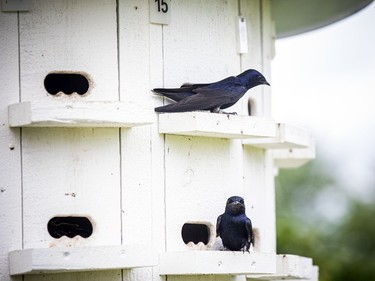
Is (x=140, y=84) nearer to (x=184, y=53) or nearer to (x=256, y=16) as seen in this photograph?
(x=184, y=53)

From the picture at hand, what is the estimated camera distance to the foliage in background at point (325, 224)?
1251 centimetres

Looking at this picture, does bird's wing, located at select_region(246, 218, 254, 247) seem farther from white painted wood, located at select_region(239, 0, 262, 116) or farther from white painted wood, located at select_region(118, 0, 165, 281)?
white painted wood, located at select_region(239, 0, 262, 116)

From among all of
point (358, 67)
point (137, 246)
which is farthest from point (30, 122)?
point (358, 67)

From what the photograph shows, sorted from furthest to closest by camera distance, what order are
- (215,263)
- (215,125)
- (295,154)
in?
(295,154) < (215,125) < (215,263)

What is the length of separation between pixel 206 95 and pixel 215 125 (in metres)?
0.22

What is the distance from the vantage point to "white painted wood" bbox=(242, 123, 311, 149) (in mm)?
6301

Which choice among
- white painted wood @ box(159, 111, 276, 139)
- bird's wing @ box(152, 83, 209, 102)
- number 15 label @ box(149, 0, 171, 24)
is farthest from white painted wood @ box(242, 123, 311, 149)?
number 15 label @ box(149, 0, 171, 24)

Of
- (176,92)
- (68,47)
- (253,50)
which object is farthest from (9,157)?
(253,50)

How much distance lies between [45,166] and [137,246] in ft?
2.03

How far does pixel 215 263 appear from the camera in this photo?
5621 mm

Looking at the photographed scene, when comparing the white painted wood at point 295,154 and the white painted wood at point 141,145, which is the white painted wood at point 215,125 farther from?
Result: the white painted wood at point 295,154

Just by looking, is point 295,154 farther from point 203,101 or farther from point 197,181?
point 203,101

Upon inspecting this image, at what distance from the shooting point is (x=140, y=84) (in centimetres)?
588

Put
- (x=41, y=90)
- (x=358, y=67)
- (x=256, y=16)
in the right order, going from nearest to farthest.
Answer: (x=41, y=90) < (x=256, y=16) < (x=358, y=67)
